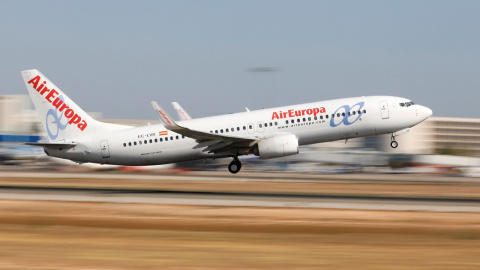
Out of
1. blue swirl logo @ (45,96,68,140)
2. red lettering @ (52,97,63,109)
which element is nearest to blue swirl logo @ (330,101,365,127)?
blue swirl logo @ (45,96,68,140)

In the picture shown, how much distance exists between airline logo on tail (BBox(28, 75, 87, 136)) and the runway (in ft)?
15.3

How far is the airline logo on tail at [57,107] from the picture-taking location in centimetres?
4616

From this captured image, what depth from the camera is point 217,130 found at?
148 feet

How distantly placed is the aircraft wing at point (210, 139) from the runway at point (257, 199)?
3472 millimetres

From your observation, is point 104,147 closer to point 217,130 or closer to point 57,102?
point 57,102

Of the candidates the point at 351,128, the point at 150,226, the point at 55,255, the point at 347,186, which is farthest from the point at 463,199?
the point at 55,255

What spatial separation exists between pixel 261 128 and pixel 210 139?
10.9 ft

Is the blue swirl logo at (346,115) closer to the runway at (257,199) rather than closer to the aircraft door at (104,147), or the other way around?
the runway at (257,199)

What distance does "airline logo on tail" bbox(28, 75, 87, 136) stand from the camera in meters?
46.2

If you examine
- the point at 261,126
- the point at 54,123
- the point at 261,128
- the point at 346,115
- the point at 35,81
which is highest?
the point at 35,81

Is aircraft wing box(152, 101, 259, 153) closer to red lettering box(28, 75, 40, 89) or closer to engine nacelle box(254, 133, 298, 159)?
engine nacelle box(254, 133, 298, 159)

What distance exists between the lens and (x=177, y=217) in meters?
30.7

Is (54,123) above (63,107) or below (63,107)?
below

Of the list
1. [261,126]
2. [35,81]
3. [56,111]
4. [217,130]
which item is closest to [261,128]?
[261,126]
